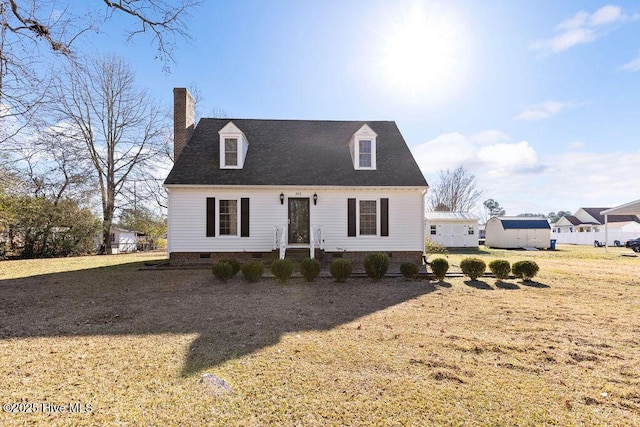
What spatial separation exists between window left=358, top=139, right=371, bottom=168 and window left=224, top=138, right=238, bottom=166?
5680 millimetres

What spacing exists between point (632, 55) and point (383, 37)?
8755mm

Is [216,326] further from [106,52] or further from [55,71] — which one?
[106,52]

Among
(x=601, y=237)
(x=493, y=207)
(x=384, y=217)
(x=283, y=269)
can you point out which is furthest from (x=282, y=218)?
(x=493, y=207)

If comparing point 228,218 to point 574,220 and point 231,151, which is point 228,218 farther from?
point 574,220

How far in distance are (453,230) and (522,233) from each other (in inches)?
304

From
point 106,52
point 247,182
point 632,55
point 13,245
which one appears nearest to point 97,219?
point 13,245

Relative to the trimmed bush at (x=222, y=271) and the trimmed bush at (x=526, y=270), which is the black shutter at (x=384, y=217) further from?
the trimmed bush at (x=222, y=271)

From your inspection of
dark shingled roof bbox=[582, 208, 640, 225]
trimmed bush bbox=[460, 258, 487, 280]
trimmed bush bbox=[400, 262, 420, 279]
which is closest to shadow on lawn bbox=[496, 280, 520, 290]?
trimmed bush bbox=[460, 258, 487, 280]

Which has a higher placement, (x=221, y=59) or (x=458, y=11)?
(x=221, y=59)

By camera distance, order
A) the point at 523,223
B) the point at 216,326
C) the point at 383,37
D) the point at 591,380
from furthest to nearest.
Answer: the point at 523,223, the point at 383,37, the point at 216,326, the point at 591,380

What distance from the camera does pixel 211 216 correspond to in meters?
13.5

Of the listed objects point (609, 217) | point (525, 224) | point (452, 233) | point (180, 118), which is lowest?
point (452, 233)

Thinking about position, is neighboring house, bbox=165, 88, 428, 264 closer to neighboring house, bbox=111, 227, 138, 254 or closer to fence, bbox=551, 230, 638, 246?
neighboring house, bbox=111, 227, 138, 254

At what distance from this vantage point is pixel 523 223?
30797mm
